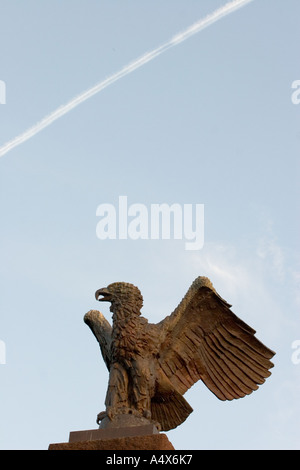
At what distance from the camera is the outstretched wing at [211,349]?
350 inches

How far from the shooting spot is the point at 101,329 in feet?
30.3

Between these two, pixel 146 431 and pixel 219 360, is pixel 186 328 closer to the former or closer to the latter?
pixel 219 360

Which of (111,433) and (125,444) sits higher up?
(111,433)

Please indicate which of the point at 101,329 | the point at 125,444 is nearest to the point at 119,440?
the point at 125,444

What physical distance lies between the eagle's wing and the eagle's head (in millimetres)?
369

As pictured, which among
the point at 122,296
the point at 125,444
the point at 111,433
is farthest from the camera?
the point at 122,296

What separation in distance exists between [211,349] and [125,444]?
1.99 m

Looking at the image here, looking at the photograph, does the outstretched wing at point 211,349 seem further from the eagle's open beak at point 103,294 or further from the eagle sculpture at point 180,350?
the eagle's open beak at point 103,294

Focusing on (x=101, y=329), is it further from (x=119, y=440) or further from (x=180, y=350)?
(x=119, y=440)
